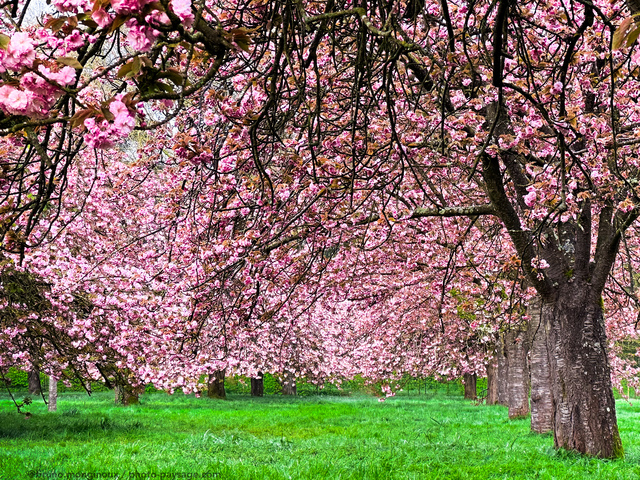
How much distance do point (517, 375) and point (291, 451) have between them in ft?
25.7

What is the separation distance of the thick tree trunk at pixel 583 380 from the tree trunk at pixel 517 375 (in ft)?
19.6

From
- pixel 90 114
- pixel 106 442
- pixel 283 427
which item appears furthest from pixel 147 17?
pixel 283 427

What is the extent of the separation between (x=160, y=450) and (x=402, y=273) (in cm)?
530

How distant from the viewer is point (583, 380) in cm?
696

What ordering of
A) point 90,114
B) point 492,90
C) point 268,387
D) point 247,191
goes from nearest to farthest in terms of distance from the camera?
point 90,114 → point 492,90 → point 247,191 → point 268,387

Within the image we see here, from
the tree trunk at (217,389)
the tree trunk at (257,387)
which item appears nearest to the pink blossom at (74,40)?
the tree trunk at (217,389)

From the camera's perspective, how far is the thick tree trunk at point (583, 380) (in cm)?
690

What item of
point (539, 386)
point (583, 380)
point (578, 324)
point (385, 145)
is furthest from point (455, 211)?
point (539, 386)

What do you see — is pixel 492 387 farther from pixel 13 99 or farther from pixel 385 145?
pixel 13 99

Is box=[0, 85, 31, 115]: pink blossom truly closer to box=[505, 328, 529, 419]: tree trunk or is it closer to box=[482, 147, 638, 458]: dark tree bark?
box=[482, 147, 638, 458]: dark tree bark

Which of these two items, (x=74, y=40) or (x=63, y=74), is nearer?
(x=63, y=74)

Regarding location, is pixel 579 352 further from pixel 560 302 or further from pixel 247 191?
pixel 247 191

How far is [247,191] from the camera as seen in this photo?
17.9 ft

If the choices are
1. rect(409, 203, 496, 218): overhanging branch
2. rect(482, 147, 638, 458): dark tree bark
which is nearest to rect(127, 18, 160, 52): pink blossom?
rect(409, 203, 496, 218): overhanging branch
